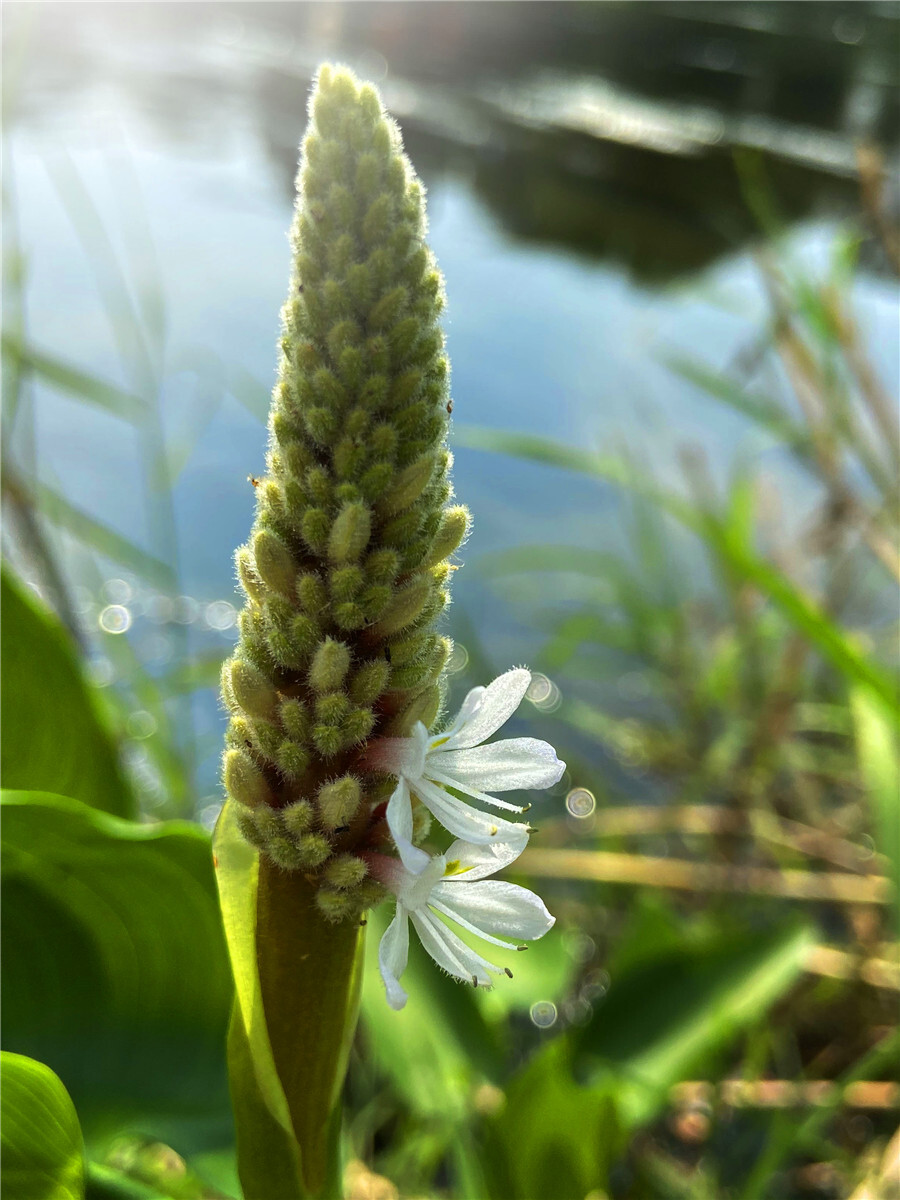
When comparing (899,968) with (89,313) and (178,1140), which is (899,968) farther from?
(89,313)

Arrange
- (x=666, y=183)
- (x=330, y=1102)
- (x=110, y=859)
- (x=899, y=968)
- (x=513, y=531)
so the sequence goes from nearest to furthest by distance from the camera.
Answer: (x=330, y=1102), (x=110, y=859), (x=899, y=968), (x=513, y=531), (x=666, y=183)

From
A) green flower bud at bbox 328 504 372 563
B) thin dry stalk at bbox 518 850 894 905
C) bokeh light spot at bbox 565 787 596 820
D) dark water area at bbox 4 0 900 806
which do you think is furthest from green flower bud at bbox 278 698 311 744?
bokeh light spot at bbox 565 787 596 820

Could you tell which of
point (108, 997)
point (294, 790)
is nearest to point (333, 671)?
point (294, 790)

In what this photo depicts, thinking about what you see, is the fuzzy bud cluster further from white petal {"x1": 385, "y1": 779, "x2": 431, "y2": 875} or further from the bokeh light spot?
the bokeh light spot

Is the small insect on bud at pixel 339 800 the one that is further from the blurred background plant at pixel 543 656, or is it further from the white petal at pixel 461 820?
the blurred background plant at pixel 543 656

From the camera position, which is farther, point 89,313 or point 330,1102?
point 89,313
